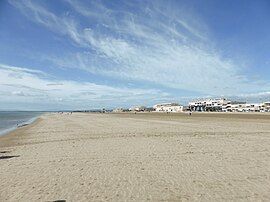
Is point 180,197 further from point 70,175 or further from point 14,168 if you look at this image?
point 14,168

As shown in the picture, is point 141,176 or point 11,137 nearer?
point 141,176

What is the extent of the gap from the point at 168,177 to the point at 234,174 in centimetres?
177

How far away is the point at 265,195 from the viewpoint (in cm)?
658

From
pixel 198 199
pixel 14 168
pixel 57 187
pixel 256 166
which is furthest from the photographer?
pixel 14 168

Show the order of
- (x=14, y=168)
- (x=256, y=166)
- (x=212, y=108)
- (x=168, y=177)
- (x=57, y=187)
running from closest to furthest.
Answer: (x=57, y=187)
(x=168, y=177)
(x=256, y=166)
(x=14, y=168)
(x=212, y=108)

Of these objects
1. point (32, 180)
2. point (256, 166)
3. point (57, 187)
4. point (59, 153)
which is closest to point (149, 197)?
point (57, 187)

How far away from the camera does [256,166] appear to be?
30.9 ft

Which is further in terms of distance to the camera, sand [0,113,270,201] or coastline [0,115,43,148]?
coastline [0,115,43,148]

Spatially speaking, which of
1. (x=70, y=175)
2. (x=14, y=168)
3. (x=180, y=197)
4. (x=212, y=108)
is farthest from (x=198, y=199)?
(x=212, y=108)

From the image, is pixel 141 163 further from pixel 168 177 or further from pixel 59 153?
pixel 59 153

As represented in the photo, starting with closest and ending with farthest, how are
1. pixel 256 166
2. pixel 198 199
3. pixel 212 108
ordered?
pixel 198 199 → pixel 256 166 → pixel 212 108

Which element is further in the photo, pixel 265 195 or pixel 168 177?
pixel 168 177

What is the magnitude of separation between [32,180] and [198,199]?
451 centimetres

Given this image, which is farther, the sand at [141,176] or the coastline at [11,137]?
the coastline at [11,137]
